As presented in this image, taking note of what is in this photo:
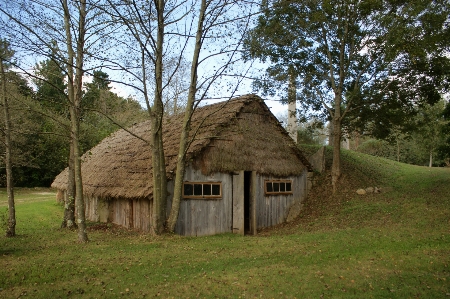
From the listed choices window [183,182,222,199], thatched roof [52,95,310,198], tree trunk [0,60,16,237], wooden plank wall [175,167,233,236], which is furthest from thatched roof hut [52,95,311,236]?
tree trunk [0,60,16,237]

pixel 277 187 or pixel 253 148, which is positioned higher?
pixel 253 148

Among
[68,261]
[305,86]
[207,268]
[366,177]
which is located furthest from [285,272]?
[366,177]

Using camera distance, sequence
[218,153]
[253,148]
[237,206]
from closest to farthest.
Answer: [218,153] → [237,206] → [253,148]

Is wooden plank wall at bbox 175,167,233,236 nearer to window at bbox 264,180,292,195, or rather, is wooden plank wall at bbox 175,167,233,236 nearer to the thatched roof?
the thatched roof

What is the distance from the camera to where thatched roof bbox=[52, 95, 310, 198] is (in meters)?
14.0


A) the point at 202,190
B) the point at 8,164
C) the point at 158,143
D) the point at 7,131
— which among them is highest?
the point at 7,131

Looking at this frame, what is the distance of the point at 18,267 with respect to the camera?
863 centimetres

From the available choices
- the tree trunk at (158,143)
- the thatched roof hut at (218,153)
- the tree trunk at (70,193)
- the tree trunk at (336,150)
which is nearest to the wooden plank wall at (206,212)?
the thatched roof hut at (218,153)

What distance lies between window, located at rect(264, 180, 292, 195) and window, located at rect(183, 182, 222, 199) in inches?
103

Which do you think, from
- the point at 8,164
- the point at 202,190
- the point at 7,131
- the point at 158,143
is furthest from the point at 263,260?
the point at 7,131

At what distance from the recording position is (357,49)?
1702cm

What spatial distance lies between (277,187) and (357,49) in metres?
7.06

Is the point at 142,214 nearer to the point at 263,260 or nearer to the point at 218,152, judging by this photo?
the point at 218,152

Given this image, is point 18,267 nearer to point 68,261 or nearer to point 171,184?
point 68,261
